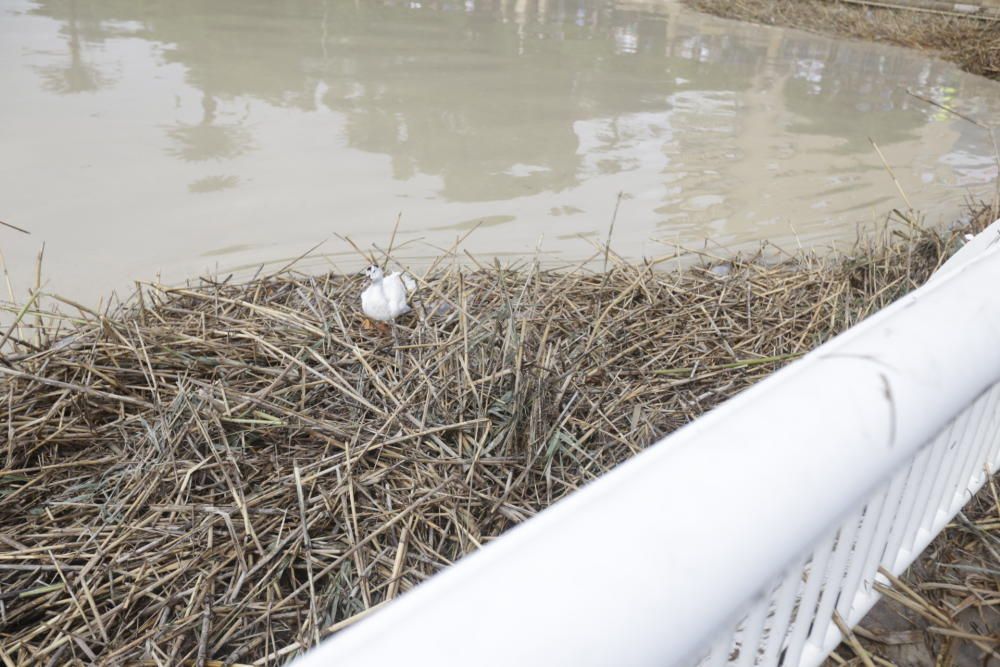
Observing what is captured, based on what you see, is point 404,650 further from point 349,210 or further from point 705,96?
point 705,96

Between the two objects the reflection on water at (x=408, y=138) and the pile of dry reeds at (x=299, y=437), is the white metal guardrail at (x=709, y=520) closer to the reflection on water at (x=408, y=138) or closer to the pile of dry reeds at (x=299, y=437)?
the pile of dry reeds at (x=299, y=437)

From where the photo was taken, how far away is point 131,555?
1120 mm

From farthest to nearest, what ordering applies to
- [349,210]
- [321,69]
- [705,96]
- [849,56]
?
[849,56] → [705,96] → [321,69] → [349,210]

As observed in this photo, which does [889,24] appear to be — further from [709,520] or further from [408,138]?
[709,520]

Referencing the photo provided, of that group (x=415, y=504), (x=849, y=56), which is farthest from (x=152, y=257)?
(x=849, y=56)

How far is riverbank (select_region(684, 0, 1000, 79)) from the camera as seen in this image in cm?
616

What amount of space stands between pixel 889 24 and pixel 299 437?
7.61m

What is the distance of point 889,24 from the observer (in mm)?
7152

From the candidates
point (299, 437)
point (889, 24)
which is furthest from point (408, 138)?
point (889, 24)

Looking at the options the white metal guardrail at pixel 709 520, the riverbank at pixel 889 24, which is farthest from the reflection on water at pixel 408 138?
the white metal guardrail at pixel 709 520

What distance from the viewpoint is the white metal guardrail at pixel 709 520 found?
0.26 m

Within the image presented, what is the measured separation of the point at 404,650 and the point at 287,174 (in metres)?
2.87

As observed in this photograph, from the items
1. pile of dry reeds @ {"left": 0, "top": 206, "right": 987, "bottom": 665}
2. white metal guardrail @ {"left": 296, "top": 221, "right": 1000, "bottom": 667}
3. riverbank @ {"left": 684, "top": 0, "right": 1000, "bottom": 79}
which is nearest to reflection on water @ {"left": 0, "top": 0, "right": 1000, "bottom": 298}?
riverbank @ {"left": 684, "top": 0, "right": 1000, "bottom": 79}

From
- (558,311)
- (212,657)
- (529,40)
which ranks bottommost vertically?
(212,657)
